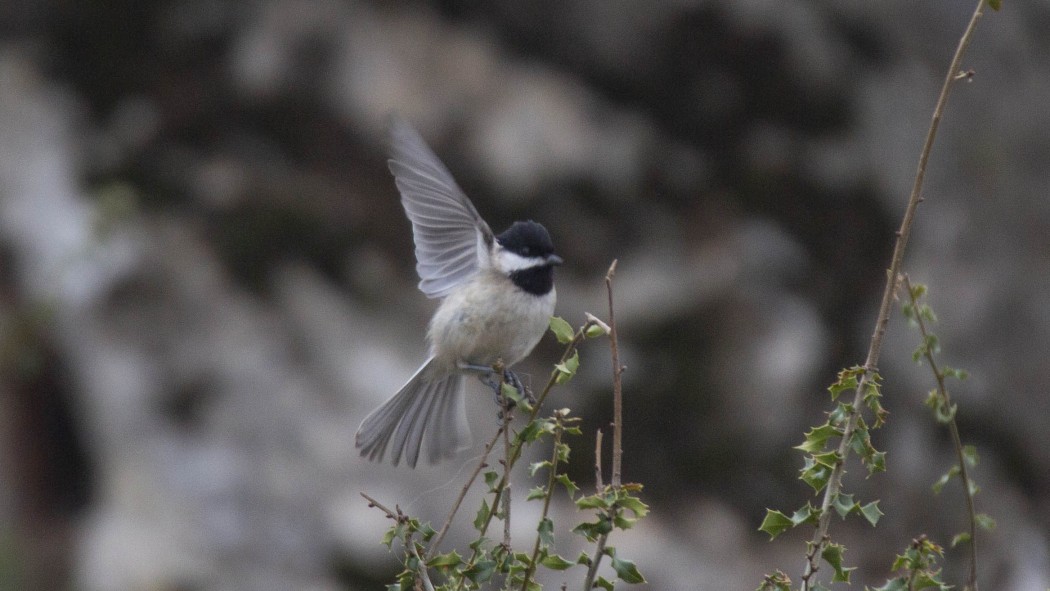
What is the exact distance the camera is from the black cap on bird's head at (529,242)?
257 cm

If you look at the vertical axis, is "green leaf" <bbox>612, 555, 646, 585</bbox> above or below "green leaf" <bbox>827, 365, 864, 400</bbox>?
below

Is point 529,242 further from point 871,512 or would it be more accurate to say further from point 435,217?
point 871,512

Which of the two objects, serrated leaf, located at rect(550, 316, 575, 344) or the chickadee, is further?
the chickadee

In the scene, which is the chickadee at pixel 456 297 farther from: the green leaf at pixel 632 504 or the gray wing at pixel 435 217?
the green leaf at pixel 632 504

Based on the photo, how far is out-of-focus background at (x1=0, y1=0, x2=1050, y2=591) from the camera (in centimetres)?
506

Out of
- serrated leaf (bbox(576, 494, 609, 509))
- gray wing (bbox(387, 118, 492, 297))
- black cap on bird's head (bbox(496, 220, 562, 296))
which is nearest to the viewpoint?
serrated leaf (bbox(576, 494, 609, 509))

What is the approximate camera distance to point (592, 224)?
5.37m

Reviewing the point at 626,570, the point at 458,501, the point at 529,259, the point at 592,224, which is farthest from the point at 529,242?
the point at 592,224

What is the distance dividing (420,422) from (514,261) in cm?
45

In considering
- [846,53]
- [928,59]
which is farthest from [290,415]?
[928,59]

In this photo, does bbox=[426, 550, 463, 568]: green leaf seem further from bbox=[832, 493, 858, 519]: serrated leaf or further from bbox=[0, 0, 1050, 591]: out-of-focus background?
bbox=[0, 0, 1050, 591]: out-of-focus background

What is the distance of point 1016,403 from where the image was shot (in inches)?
209

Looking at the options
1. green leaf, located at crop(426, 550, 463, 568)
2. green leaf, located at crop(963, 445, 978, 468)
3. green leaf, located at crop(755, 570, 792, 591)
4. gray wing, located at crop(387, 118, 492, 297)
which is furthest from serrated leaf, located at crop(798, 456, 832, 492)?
gray wing, located at crop(387, 118, 492, 297)

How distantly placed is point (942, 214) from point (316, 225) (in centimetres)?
304
